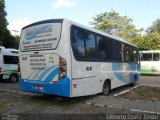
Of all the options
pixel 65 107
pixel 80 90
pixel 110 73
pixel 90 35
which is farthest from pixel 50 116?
pixel 110 73

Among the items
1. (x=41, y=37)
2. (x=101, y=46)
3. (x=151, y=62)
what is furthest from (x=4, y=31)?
(x=41, y=37)

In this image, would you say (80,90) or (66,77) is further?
(80,90)

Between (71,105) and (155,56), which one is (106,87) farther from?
(155,56)

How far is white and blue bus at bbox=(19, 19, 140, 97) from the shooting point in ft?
28.6

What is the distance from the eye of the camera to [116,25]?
138 ft

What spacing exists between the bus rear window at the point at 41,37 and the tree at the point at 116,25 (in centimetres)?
3192

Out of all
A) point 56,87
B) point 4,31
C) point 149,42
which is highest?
point 4,31

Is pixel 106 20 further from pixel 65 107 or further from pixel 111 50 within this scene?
pixel 65 107

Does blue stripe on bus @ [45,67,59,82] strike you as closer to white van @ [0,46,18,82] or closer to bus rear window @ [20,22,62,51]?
bus rear window @ [20,22,62,51]

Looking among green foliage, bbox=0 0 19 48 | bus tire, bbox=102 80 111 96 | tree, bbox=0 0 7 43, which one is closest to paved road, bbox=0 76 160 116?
bus tire, bbox=102 80 111 96

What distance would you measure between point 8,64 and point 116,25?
27.4m

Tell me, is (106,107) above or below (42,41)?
below

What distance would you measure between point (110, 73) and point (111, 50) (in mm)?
1126

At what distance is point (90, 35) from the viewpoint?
33.3 feet
